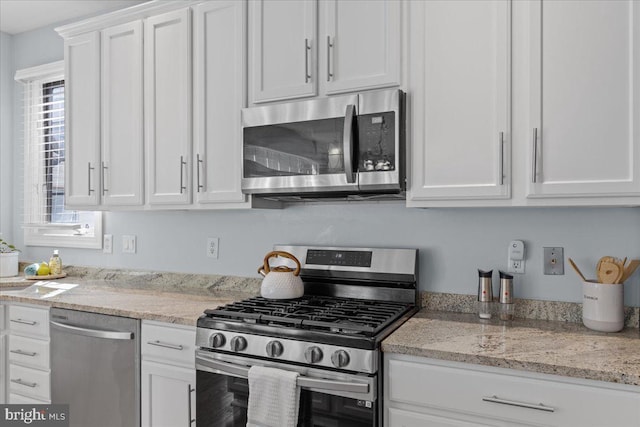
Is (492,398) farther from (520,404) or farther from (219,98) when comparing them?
(219,98)

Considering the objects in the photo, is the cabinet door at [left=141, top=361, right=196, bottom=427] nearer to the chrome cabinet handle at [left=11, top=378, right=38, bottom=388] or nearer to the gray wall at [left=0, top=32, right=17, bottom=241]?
the chrome cabinet handle at [left=11, top=378, right=38, bottom=388]

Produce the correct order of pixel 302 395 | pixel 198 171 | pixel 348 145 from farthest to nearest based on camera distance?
pixel 198 171, pixel 348 145, pixel 302 395

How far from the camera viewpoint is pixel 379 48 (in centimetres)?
199

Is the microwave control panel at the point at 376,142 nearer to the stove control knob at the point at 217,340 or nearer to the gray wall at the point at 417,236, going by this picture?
the gray wall at the point at 417,236

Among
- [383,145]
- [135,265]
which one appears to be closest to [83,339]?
[135,265]

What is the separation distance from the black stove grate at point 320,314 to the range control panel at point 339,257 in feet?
0.58

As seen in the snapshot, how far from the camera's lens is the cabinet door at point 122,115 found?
262cm

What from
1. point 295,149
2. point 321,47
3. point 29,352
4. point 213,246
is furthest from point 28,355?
point 321,47

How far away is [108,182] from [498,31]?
7.05 ft

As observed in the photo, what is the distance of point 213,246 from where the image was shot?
280 cm

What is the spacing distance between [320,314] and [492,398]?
70 cm

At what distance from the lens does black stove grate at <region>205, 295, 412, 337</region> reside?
1.73 meters

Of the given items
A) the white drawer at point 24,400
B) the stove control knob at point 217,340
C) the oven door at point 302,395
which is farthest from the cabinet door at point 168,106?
the white drawer at point 24,400

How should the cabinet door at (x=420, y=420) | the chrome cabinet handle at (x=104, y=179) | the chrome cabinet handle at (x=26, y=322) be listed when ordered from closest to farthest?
the cabinet door at (x=420, y=420) → the chrome cabinet handle at (x=26, y=322) → the chrome cabinet handle at (x=104, y=179)
